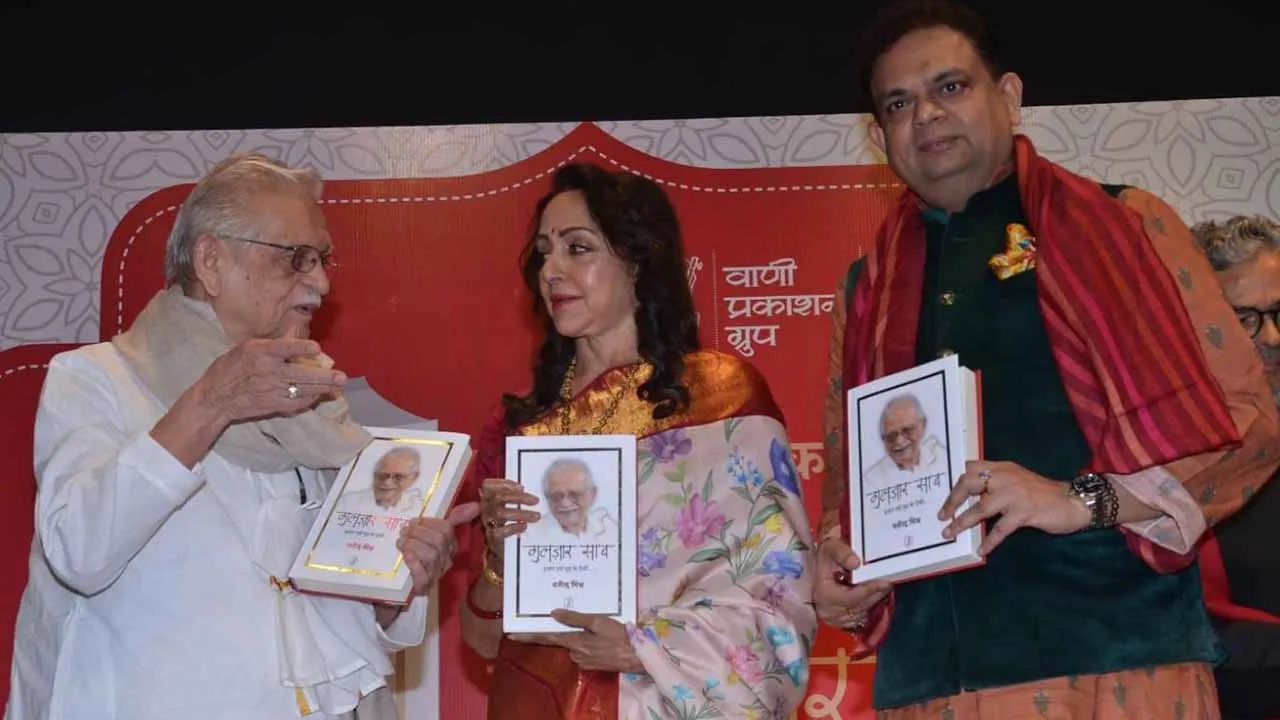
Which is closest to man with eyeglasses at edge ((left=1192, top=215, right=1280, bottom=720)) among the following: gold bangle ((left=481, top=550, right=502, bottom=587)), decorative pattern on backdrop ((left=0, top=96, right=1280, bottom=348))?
decorative pattern on backdrop ((left=0, top=96, right=1280, bottom=348))

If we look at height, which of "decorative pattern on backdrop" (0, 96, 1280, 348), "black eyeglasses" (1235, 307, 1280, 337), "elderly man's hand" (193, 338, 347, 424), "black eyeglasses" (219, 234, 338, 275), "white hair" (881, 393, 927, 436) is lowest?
"white hair" (881, 393, 927, 436)

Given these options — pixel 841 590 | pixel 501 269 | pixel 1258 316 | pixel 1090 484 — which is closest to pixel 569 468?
pixel 841 590

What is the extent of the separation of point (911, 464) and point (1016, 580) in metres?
0.30

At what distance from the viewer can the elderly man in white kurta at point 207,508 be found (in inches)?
120

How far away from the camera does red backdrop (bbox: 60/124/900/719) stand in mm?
4770

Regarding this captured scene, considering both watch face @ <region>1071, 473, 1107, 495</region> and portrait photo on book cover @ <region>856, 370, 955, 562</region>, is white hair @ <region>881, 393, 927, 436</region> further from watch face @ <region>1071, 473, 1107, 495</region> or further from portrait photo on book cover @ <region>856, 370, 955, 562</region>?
watch face @ <region>1071, 473, 1107, 495</region>

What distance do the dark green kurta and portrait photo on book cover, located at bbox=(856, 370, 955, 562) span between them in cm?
19

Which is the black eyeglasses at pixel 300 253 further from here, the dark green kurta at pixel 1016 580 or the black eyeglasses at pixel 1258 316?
the black eyeglasses at pixel 1258 316

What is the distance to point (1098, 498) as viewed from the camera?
107 inches

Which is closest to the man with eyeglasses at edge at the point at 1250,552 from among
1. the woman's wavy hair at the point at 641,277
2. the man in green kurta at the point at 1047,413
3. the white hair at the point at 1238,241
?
the white hair at the point at 1238,241

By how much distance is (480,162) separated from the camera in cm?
492

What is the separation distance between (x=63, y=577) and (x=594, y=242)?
4.86ft

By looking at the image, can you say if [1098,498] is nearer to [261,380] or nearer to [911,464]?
[911,464]

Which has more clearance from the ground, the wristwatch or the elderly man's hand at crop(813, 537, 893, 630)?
the wristwatch
